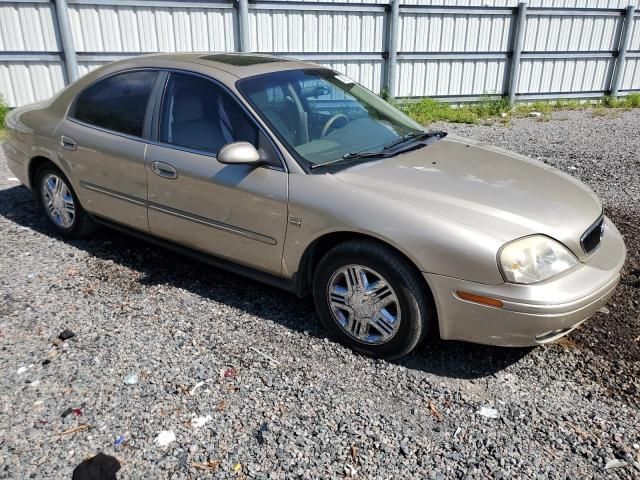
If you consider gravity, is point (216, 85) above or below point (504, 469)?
above

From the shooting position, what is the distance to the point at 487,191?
3.35 meters

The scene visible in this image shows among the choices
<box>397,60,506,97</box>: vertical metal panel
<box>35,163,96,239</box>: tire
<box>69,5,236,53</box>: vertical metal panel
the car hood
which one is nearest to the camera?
the car hood

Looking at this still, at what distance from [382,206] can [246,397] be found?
1.29 m

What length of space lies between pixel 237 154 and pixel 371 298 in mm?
1187

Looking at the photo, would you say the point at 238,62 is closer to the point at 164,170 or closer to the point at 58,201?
the point at 164,170

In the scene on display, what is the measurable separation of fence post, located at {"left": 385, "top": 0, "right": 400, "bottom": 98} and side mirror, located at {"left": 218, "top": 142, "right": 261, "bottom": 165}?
8.31 metres

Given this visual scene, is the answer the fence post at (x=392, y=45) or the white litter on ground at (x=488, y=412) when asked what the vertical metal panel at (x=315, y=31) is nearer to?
the fence post at (x=392, y=45)

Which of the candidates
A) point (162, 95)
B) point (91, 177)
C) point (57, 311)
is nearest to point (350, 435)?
point (57, 311)

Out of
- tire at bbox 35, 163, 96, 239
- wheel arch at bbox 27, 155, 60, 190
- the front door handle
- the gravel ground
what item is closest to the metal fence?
wheel arch at bbox 27, 155, 60, 190

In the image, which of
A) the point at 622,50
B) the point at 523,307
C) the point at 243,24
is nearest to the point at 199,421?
the point at 523,307

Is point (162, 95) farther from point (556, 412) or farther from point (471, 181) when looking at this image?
point (556, 412)

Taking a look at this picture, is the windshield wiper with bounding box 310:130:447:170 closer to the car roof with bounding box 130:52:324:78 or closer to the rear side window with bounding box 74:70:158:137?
the car roof with bounding box 130:52:324:78

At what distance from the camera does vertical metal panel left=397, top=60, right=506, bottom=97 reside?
1148cm

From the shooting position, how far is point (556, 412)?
118 inches
